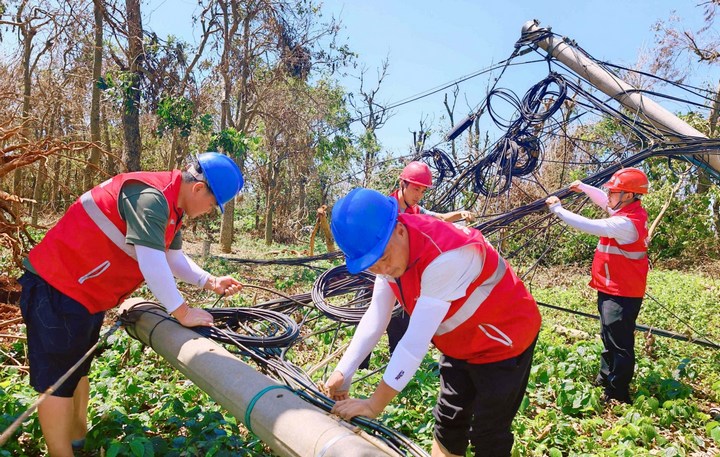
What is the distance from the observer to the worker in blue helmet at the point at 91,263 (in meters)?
2.28

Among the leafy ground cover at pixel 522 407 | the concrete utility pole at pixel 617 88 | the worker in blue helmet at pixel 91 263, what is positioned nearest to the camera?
the worker in blue helmet at pixel 91 263

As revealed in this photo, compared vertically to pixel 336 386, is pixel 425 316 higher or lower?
higher

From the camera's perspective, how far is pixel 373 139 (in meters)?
20.4

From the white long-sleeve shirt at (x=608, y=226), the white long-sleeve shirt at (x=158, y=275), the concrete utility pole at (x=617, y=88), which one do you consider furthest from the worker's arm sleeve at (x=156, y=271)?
the concrete utility pole at (x=617, y=88)

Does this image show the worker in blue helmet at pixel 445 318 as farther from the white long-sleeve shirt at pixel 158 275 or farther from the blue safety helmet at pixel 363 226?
the white long-sleeve shirt at pixel 158 275

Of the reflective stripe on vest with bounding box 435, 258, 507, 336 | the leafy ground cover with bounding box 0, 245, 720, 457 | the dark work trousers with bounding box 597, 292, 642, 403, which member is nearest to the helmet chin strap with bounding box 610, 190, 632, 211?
the dark work trousers with bounding box 597, 292, 642, 403

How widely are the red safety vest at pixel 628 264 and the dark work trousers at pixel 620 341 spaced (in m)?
0.09

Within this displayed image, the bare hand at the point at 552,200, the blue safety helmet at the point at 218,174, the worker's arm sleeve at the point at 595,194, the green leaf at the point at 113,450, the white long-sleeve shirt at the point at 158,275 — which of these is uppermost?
the worker's arm sleeve at the point at 595,194

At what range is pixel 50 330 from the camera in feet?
7.60

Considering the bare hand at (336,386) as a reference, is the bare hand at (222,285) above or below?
above

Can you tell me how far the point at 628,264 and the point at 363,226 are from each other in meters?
3.15

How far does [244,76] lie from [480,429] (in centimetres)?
1150

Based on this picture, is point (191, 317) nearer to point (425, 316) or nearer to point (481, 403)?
point (425, 316)

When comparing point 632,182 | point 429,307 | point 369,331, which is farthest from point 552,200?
point 429,307
